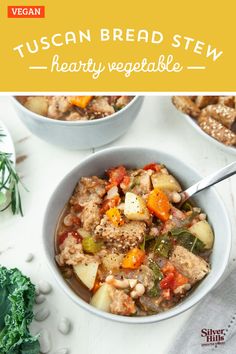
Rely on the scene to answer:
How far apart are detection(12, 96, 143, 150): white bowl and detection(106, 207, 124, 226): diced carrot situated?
429 mm

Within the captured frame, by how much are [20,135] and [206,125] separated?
88 cm

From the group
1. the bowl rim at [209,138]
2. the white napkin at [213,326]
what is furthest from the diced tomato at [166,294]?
the bowl rim at [209,138]

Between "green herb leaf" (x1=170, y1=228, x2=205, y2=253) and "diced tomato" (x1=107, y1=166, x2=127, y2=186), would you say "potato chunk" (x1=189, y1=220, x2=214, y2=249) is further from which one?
"diced tomato" (x1=107, y1=166, x2=127, y2=186)

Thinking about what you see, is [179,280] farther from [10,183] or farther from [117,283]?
Answer: [10,183]

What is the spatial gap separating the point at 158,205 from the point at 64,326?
1.99 ft

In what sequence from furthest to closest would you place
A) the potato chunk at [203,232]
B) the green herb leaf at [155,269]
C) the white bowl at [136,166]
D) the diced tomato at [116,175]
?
the diced tomato at [116,175], the potato chunk at [203,232], the green herb leaf at [155,269], the white bowl at [136,166]

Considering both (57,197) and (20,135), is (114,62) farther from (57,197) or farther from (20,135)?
(20,135)

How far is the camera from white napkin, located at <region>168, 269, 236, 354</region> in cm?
224

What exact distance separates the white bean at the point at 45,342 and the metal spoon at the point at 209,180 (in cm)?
73

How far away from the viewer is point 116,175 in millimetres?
2352

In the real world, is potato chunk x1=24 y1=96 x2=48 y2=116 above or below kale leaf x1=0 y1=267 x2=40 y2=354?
above

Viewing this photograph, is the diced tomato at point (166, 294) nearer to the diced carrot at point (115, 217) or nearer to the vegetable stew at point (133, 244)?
the vegetable stew at point (133, 244)

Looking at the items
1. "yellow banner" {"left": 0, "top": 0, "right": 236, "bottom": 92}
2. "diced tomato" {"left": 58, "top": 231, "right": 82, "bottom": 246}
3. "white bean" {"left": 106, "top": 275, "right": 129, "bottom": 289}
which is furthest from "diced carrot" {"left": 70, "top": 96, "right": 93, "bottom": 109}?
"white bean" {"left": 106, "top": 275, "right": 129, "bottom": 289}

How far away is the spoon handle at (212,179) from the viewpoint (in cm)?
217
